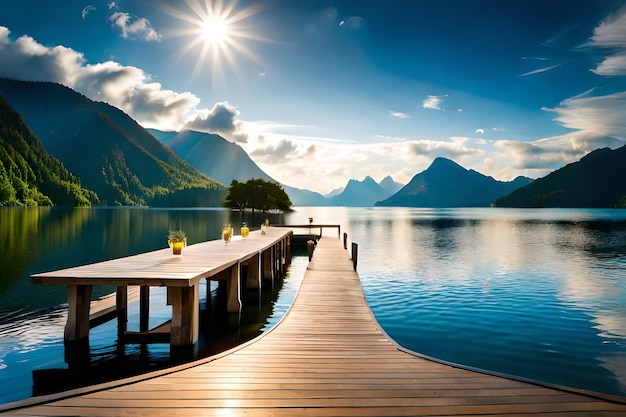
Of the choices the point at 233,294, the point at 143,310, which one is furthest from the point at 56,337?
the point at 233,294

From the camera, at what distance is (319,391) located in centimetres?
492

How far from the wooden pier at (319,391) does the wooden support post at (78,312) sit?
4.96m

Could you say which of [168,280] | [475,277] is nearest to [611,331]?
[475,277]

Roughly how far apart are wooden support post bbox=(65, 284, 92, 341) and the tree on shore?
98359 mm

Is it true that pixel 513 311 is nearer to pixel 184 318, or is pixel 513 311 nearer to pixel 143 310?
pixel 184 318

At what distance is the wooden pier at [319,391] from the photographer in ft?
14.2

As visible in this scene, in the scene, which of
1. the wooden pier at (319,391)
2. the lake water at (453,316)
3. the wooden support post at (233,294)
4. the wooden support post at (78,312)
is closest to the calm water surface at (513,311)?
the lake water at (453,316)

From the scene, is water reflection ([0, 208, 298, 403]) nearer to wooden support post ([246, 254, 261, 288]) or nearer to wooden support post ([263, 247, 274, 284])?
wooden support post ([246, 254, 261, 288])

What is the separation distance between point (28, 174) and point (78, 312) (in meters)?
178

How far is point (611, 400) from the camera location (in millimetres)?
4527

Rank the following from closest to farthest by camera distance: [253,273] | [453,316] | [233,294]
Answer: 1. [233,294]
2. [453,316]
3. [253,273]

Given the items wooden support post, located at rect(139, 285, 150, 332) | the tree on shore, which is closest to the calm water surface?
wooden support post, located at rect(139, 285, 150, 332)

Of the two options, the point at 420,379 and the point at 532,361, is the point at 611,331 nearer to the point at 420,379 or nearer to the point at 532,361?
the point at 532,361

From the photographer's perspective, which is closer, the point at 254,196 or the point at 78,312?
the point at 78,312
